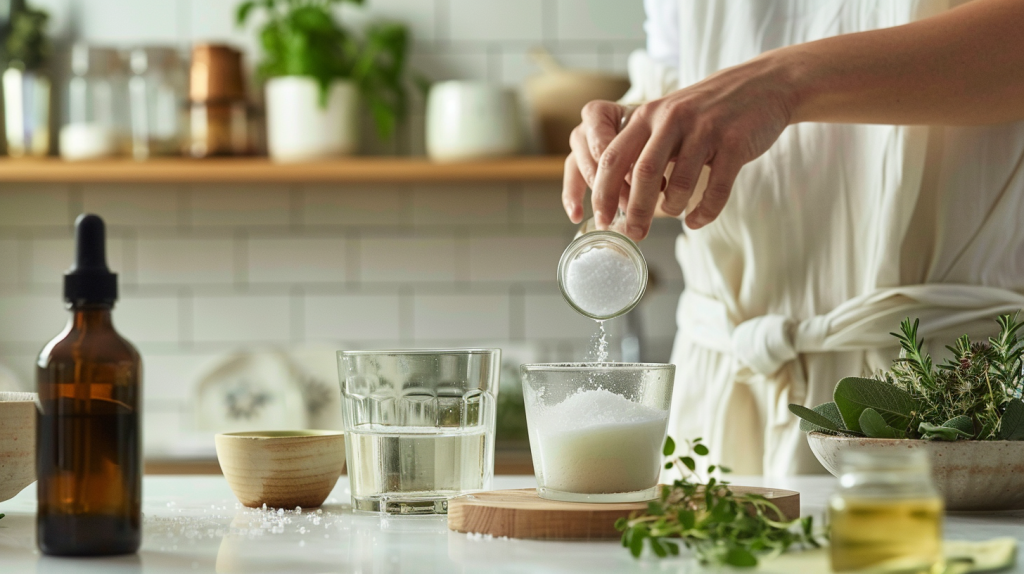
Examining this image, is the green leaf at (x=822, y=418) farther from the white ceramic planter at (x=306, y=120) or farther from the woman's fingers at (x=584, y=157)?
the white ceramic planter at (x=306, y=120)

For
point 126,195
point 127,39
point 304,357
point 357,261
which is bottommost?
point 304,357

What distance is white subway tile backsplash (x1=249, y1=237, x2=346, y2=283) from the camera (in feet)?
7.89

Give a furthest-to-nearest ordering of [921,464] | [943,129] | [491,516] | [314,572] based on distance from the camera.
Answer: [943,129]
[491,516]
[314,572]
[921,464]

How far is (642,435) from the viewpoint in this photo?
0.71 m

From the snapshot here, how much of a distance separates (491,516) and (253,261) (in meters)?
1.86

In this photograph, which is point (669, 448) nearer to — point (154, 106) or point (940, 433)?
point (940, 433)

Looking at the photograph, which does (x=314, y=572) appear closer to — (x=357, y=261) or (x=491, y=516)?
(x=491, y=516)

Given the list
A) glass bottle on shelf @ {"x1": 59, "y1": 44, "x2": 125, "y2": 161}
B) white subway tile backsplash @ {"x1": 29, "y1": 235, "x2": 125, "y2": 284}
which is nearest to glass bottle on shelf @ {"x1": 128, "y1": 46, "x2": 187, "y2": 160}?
glass bottle on shelf @ {"x1": 59, "y1": 44, "x2": 125, "y2": 161}

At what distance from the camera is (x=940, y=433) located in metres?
0.69

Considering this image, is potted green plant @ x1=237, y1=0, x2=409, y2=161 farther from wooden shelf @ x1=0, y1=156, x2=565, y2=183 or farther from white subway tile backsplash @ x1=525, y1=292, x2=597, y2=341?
white subway tile backsplash @ x1=525, y1=292, x2=597, y2=341

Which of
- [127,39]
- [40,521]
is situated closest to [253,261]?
[127,39]

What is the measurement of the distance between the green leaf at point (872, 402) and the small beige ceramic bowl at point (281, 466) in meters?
0.38

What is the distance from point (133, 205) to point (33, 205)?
0.77 ft

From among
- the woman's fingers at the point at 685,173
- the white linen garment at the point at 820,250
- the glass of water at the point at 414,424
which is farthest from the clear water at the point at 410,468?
the white linen garment at the point at 820,250
